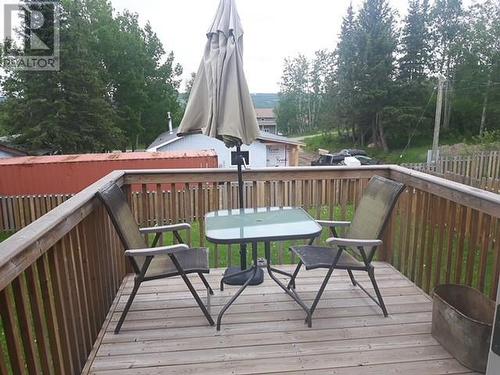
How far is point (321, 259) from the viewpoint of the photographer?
2.57 m

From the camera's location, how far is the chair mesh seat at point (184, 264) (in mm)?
2436

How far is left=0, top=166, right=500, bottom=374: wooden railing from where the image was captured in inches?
57.0

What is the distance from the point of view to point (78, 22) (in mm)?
21094

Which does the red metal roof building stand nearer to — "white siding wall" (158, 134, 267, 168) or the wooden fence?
"white siding wall" (158, 134, 267, 168)

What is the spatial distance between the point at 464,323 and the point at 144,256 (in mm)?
1863

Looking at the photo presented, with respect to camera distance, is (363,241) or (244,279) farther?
(244,279)

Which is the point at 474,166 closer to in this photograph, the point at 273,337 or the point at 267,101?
the point at 273,337

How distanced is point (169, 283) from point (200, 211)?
26.4 inches

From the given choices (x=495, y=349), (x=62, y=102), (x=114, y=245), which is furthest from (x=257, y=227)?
(x=62, y=102)

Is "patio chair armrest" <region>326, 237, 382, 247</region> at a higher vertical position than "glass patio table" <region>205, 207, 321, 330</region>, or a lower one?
lower

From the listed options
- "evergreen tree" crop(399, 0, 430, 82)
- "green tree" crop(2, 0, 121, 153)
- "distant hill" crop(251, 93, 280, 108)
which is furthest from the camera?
"distant hill" crop(251, 93, 280, 108)

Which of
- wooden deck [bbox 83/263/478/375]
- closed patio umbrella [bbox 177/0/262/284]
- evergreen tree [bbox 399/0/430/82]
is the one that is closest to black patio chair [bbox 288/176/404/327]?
wooden deck [bbox 83/263/478/375]

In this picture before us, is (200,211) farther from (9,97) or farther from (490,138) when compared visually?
(9,97)

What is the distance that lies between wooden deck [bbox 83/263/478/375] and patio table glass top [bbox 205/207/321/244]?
587 millimetres
